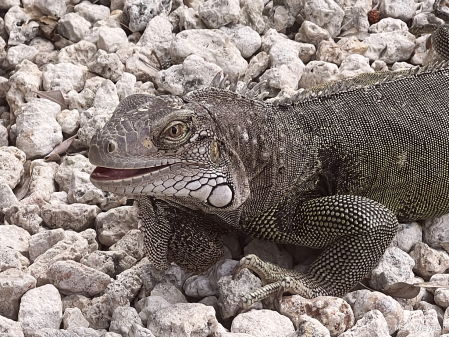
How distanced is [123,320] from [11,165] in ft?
5.00

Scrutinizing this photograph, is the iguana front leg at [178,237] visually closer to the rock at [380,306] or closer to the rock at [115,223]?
the rock at [115,223]

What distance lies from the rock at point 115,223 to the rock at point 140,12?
1.89 m

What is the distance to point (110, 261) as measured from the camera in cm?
354

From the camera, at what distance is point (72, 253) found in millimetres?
3500

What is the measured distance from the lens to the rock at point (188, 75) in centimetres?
465

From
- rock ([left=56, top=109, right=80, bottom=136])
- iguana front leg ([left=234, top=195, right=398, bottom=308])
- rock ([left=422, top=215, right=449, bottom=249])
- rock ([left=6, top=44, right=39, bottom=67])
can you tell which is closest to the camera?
iguana front leg ([left=234, top=195, right=398, bottom=308])

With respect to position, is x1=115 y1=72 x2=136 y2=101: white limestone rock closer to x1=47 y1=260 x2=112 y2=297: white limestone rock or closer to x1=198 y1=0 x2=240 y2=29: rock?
x1=198 y1=0 x2=240 y2=29: rock

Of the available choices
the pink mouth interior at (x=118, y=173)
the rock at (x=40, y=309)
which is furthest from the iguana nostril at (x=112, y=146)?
the rock at (x=40, y=309)

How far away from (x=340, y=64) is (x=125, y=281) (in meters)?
2.55

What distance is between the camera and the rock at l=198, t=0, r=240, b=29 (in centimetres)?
513

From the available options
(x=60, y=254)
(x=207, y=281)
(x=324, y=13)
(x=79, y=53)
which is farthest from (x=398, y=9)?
(x=60, y=254)

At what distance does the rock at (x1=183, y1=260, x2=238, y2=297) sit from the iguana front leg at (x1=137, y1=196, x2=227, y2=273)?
70 mm

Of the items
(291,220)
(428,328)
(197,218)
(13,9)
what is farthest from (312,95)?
(13,9)

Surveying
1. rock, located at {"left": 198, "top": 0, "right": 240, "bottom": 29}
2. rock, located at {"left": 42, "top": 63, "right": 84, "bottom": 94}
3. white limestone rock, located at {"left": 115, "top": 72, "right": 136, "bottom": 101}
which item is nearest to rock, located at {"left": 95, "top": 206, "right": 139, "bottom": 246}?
white limestone rock, located at {"left": 115, "top": 72, "right": 136, "bottom": 101}
